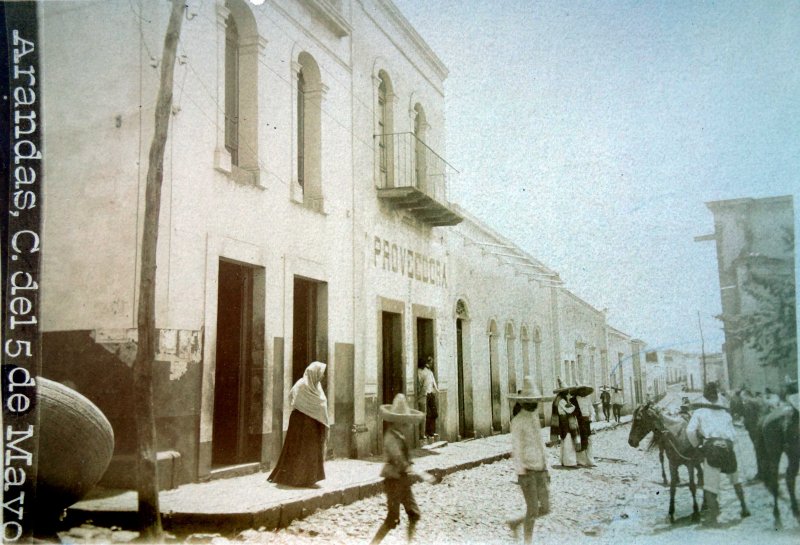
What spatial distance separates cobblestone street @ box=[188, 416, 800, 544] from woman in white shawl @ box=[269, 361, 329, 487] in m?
0.51

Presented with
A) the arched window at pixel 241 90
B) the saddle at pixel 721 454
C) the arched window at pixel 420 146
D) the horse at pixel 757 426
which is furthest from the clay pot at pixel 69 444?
the horse at pixel 757 426

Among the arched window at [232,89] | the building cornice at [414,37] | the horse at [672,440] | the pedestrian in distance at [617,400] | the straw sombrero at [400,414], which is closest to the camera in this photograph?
the straw sombrero at [400,414]

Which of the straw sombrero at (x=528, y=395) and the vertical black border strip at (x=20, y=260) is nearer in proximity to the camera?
the vertical black border strip at (x=20, y=260)

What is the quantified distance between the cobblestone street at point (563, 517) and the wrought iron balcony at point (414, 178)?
352cm

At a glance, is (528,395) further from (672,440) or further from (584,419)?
(584,419)

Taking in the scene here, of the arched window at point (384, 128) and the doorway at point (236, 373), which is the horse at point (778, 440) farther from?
the arched window at point (384, 128)

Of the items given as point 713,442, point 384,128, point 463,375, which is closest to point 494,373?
point 463,375

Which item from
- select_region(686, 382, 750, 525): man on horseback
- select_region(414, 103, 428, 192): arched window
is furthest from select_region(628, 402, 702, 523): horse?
select_region(414, 103, 428, 192): arched window

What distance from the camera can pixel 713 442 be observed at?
19.4 feet

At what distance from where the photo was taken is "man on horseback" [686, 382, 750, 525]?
563 centimetres

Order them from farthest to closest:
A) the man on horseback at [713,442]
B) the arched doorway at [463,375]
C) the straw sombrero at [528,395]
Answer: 1. the arched doorway at [463,375]
2. the man on horseback at [713,442]
3. the straw sombrero at [528,395]

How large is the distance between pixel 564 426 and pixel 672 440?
6.94 ft

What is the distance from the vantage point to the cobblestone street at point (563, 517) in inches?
196

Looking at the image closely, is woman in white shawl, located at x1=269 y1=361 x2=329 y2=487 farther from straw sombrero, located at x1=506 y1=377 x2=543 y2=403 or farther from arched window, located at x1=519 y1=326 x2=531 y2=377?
arched window, located at x1=519 y1=326 x2=531 y2=377
